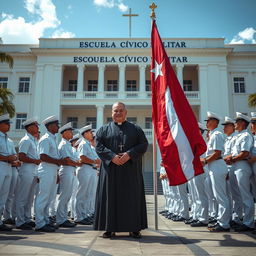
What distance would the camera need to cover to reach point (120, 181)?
4027mm

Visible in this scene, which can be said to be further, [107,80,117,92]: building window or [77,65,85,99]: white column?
[107,80,117,92]: building window

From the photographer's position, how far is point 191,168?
421 cm

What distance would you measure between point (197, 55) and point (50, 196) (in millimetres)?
24643

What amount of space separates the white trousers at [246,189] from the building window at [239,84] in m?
24.7

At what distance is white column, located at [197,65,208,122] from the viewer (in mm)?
26062

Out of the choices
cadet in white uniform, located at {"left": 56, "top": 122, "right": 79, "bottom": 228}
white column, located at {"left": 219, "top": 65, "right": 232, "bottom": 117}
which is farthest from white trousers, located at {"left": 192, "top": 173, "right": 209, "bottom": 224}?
white column, located at {"left": 219, "top": 65, "right": 232, "bottom": 117}

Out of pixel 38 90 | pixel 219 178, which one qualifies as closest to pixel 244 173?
pixel 219 178

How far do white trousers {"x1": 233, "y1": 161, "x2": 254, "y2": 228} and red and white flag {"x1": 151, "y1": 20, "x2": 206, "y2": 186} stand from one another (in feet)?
3.09

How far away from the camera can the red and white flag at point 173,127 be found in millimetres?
4246

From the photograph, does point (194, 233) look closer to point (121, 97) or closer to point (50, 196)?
point (50, 196)

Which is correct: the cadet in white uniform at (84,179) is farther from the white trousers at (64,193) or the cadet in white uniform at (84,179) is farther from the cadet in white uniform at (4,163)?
the cadet in white uniform at (4,163)

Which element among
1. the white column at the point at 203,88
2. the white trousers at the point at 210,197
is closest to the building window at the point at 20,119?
the white column at the point at 203,88

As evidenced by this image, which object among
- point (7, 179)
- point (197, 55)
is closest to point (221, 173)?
point (7, 179)

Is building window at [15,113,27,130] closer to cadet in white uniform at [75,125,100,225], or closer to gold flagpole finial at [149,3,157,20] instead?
cadet in white uniform at [75,125,100,225]
